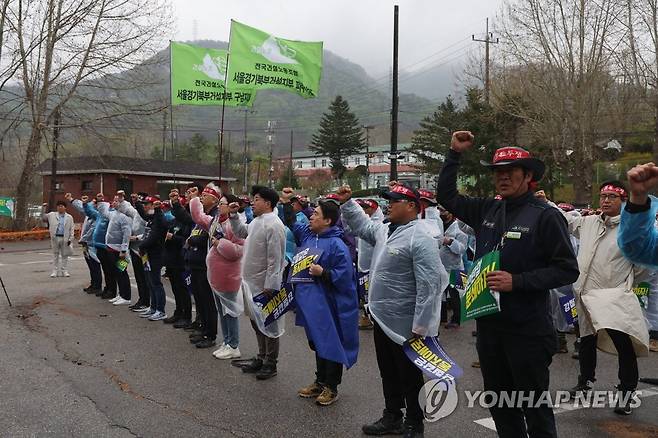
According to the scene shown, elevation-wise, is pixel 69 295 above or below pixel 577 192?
below

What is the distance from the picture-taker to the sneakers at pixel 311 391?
16.8 ft

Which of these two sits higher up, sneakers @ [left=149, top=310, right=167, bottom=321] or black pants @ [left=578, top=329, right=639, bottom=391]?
black pants @ [left=578, top=329, right=639, bottom=391]

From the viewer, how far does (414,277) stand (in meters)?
4.11

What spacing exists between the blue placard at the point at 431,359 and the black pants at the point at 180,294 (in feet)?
16.0

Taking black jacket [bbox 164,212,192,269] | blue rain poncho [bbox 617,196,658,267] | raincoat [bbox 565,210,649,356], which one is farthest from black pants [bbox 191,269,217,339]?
blue rain poncho [bbox 617,196,658,267]

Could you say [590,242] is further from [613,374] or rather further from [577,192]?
[577,192]

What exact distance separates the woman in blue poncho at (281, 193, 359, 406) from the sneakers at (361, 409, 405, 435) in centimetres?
70

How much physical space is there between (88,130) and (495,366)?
2610 cm

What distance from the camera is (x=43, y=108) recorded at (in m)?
25.1

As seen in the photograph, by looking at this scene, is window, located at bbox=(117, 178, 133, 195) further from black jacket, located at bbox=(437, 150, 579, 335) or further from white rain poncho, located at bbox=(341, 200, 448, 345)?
black jacket, located at bbox=(437, 150, 579, 335)

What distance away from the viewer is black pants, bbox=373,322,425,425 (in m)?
4.13

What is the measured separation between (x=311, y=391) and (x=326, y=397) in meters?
0.24

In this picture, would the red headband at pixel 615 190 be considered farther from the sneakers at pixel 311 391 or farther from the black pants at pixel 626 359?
the sneakers at pixel 311 391

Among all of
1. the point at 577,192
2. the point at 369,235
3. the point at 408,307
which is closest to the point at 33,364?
the point at 369,235
